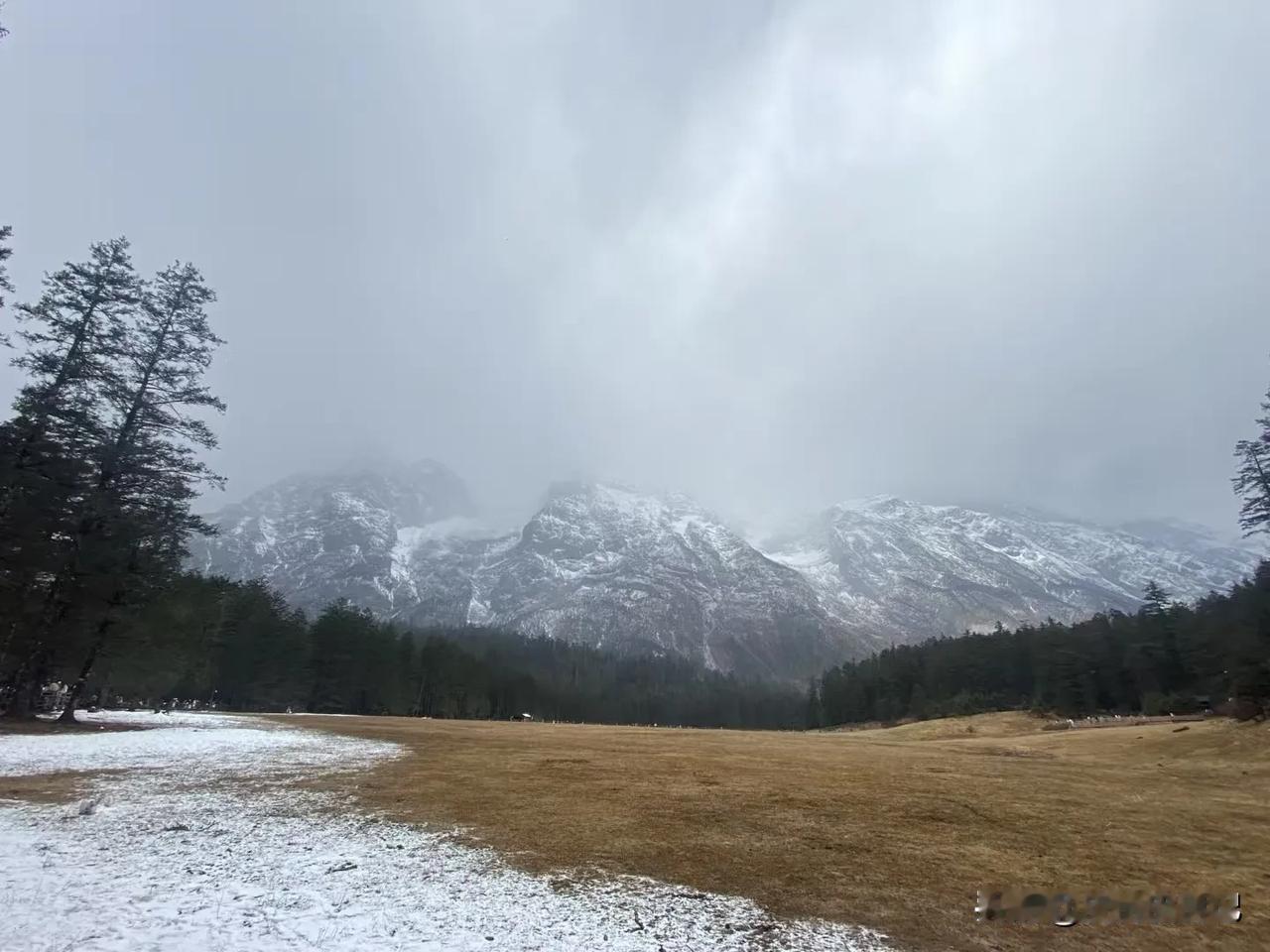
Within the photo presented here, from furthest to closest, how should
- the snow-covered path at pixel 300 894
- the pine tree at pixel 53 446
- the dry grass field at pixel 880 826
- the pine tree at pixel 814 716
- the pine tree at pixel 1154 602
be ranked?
1. the pine tree at pixel 814 716
2. the pine tree at pixel 1154 602
3. the pine tree at pixel 53 446
4. the dry grass field at pixel 880 826
5. the snow-covered path at pixel 300 894

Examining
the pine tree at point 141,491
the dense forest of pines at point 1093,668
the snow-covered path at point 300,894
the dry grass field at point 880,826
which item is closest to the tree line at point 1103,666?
the dense forest of pines at point 1093,668

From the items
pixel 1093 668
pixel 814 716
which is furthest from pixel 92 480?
pixel 814 716

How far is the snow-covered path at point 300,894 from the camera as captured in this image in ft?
29.6

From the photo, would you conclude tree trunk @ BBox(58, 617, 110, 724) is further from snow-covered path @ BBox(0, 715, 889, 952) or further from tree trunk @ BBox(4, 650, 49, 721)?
snow-covered path @ BBox(0, 715, 889, 952)

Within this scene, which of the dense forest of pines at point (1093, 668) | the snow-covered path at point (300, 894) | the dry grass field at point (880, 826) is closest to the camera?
the snow-covered path at point (300, 894)

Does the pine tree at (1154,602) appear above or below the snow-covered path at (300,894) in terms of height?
above

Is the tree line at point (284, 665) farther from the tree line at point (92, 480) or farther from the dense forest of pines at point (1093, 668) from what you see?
the dense forest of pines at point (1093, 668)

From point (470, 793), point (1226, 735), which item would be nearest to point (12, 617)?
point (470, 793)

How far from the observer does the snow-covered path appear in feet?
29.6

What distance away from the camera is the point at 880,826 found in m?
17.1

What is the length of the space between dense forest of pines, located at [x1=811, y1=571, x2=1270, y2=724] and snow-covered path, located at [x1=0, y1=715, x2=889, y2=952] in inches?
2131

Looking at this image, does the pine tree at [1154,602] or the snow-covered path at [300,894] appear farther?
the pine tree at [1154,602]

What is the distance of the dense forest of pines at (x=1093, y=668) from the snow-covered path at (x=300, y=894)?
54.1 meters

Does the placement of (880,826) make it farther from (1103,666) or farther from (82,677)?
(1103,666)
